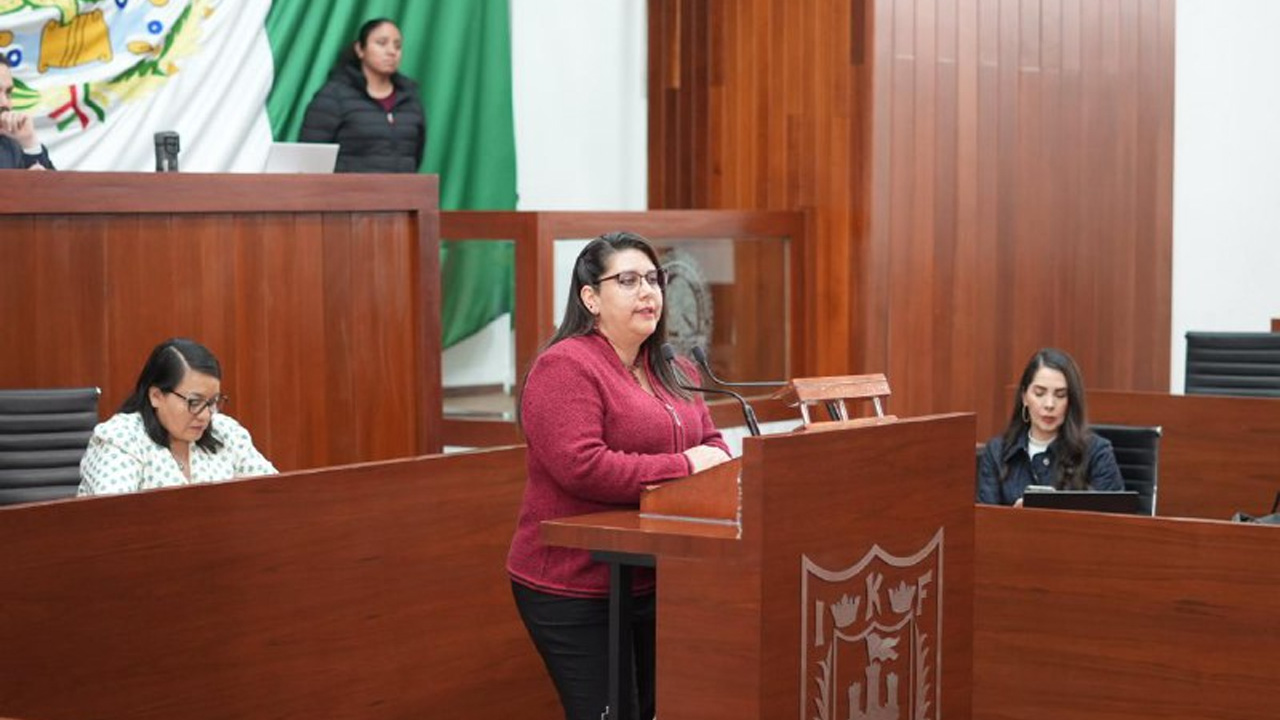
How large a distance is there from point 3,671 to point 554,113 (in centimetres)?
599

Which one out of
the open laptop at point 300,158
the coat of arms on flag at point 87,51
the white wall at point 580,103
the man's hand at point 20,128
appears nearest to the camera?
the man's hand at point 20,128

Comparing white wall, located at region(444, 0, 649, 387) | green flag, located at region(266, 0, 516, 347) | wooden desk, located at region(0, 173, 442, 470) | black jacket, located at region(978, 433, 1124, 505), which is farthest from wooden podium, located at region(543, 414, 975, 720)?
white wall, located at region(444, 0, 649, 387)

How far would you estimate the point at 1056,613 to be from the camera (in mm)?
4902

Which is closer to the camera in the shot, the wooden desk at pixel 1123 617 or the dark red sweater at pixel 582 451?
the dark red sweater at pixel 582 451

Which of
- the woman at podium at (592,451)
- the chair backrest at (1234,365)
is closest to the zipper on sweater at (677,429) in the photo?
the woman at podium at (592,451)

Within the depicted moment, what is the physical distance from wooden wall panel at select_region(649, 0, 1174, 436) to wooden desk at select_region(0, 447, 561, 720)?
394cm

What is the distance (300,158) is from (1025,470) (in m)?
2.66

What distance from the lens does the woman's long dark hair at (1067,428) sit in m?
6.00

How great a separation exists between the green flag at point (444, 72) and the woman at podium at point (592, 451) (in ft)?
15.7

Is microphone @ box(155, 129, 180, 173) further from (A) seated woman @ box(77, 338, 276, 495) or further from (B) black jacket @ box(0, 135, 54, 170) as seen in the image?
(A) seated woman @ box(77, 338, 276, 495)

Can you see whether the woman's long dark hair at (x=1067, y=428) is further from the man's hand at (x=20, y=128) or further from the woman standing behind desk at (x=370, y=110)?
the man's hand at (x=20, y=128)

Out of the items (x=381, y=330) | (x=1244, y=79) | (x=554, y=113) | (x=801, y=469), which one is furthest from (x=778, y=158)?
(x=801, y=469)

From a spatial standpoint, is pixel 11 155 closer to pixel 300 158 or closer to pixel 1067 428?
pixel 300 158

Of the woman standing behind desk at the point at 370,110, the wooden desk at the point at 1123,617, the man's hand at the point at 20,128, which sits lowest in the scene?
the wooden desk at the point at 1123,617
